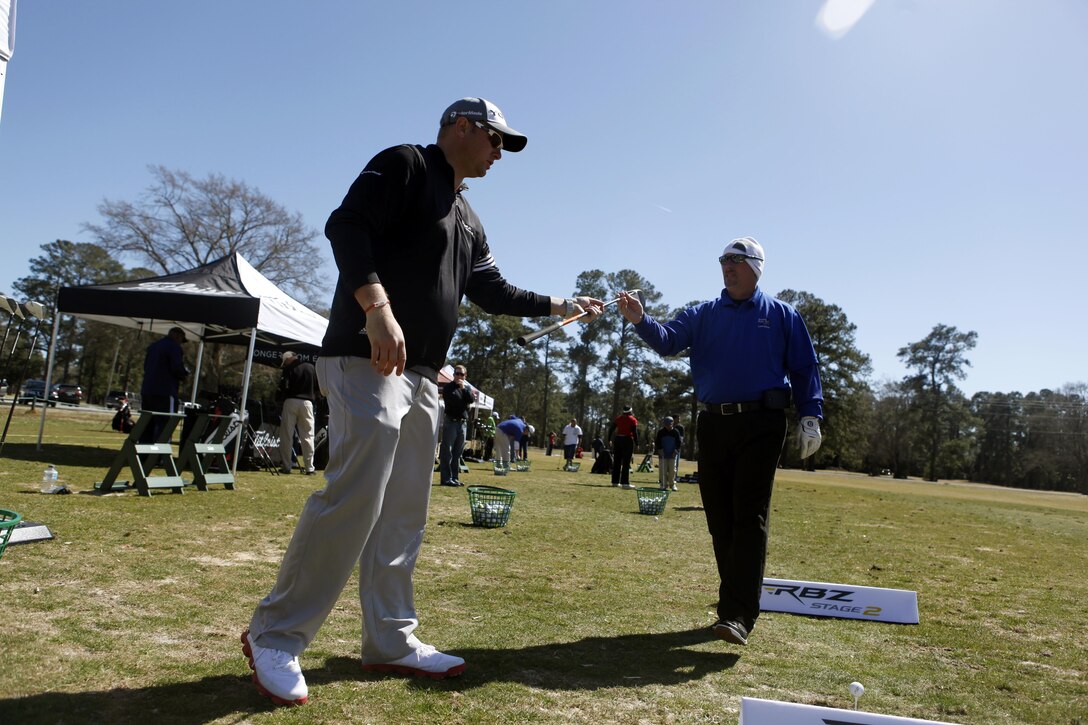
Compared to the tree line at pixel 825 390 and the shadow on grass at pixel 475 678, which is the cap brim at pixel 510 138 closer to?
the shadow on grass at pixel 475 678

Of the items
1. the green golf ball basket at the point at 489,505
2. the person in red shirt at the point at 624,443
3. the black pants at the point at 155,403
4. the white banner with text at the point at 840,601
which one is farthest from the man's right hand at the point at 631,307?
the person in red shirt at the point at 624,443

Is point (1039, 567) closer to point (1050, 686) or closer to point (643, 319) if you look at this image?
point (1050, 686)

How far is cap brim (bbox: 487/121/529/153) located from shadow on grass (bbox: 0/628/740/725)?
209 centimetres

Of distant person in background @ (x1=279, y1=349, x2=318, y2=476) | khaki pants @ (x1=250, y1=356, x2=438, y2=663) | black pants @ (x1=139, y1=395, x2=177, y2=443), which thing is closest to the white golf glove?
khaki pants @ (x1=250, y1=356, x2=438, y2=663)

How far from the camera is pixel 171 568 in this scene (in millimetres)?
4219

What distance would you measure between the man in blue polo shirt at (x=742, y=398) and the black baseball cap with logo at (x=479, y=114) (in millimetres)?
1564

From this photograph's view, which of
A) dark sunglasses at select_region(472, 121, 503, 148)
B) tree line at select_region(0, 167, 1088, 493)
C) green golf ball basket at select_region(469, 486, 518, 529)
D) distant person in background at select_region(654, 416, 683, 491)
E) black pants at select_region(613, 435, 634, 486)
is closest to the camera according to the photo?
dark sunglasses at select_region(472, 121, 503, 148)

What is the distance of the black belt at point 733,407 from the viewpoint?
374 cm

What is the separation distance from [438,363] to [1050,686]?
2.93 m

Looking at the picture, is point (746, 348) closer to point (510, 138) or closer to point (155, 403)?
point (510, 138)

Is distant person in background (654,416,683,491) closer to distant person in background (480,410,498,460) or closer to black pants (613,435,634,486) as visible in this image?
black pants (613,435,634,486)

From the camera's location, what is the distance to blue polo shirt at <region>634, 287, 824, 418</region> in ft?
12.5

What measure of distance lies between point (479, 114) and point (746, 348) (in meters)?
1.94

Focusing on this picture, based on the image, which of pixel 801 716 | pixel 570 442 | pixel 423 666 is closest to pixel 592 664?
pixel 423 666
